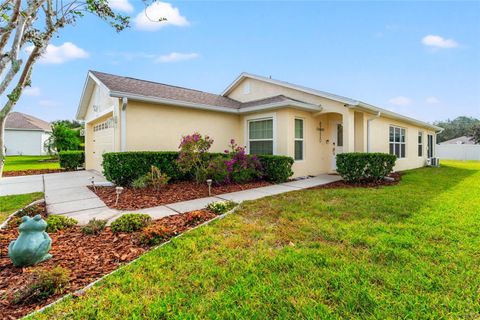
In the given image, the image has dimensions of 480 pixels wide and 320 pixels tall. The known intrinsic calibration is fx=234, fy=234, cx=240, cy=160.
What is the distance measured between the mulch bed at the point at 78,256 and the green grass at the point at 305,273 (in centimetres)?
29

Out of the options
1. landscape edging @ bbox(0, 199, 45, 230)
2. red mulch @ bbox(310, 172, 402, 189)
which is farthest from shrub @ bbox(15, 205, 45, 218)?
red mulch @ bbox(310, 172, 402, 189)

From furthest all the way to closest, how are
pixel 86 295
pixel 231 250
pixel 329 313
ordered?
pixel 231 250 < pixel 86 295 < pixel 329 313

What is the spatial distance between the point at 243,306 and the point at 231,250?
1072 mm

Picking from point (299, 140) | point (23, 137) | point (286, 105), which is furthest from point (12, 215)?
point (23, 137)

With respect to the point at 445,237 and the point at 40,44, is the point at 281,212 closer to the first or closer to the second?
the point at 445,237

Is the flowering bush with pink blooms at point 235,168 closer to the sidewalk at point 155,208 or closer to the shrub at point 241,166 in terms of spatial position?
the shrub at point 241,166

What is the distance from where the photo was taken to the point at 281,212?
4.82m

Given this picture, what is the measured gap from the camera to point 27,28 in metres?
3.68

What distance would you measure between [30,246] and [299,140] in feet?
28.9

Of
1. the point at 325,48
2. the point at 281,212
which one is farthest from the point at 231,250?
the point at 325,48

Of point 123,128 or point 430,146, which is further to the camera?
point 430,146

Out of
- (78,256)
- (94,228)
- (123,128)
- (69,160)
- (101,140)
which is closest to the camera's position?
(78,256)

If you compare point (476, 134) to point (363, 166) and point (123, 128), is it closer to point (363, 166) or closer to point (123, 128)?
point (363, 166)

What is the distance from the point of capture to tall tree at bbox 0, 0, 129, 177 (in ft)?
10.6
